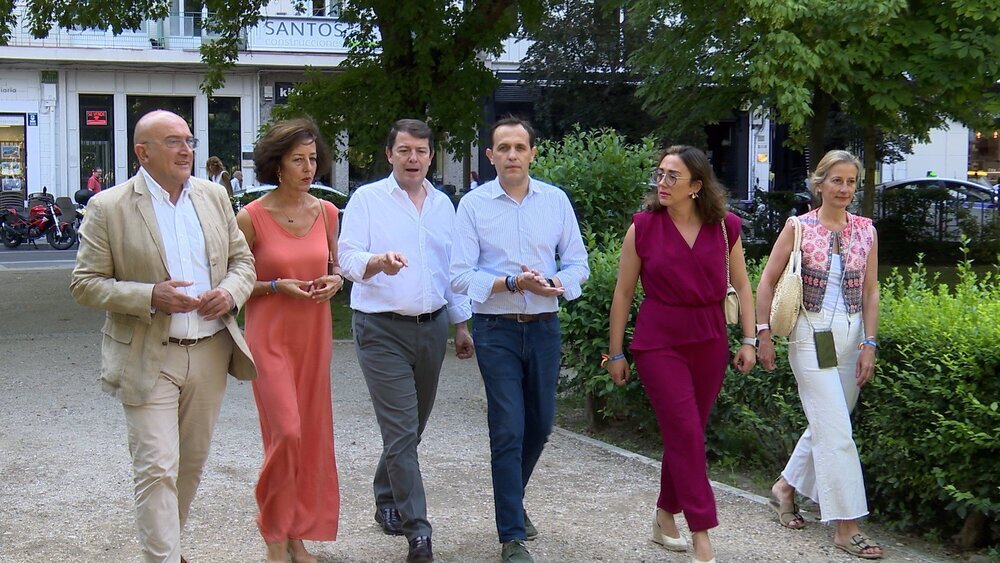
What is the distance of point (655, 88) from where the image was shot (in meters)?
18.7

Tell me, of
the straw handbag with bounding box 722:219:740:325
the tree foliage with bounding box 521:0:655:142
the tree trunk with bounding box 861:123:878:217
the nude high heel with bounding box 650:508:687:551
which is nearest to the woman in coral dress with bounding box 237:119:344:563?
the nude high heel with bounding box 650:508:687:551

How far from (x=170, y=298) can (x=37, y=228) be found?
2385cm

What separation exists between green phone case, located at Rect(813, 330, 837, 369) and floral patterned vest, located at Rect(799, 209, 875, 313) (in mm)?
141

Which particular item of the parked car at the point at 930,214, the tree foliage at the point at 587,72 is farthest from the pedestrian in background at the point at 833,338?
the tree foliage at the point at 587,72

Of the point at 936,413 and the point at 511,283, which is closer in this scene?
the point at 511,283

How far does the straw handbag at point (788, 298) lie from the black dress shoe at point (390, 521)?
2016 mm

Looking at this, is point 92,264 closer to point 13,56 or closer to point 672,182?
point 672,182

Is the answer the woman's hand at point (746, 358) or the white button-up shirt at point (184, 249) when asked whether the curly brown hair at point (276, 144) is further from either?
the woman's hand at point (746, 358)

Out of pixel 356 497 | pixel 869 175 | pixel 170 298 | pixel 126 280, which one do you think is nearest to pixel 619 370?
pixel 356 497

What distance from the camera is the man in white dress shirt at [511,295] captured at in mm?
4832

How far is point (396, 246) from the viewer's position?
500 cm

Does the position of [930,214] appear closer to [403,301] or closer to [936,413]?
[936,413]

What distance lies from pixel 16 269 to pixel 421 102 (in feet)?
32.3

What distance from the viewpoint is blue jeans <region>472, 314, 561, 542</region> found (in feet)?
15.8
